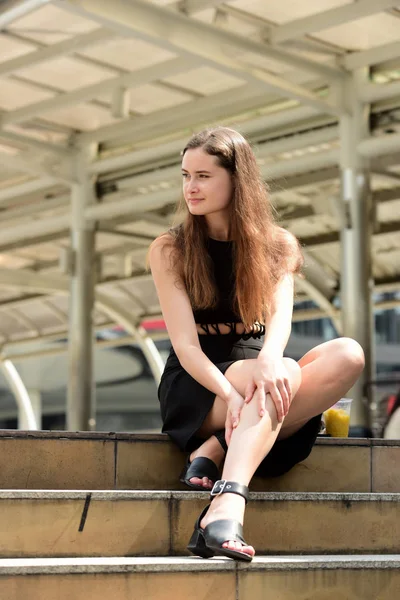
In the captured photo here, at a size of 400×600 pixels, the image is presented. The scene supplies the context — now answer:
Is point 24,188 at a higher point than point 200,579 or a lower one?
higher

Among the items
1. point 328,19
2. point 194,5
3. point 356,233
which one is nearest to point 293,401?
point 194,5

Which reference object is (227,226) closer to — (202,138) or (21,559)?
(202,138)

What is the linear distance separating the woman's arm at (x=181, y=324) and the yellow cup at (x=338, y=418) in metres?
0.97

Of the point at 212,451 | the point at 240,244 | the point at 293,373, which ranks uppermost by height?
the point at 240,244

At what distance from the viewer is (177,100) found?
37.0ft

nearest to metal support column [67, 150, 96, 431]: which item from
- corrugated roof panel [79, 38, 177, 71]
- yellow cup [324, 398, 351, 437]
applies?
corrugated roof panel [79, 38, 177, 71]

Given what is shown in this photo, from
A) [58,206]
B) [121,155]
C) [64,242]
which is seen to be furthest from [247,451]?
[64,242]

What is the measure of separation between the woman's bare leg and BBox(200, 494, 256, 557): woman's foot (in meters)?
0.07

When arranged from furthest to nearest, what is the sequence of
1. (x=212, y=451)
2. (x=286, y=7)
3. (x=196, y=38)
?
(x=286, y=7) < (x=196, y=38) < (x=212, y=451)

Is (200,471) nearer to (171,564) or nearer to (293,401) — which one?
(293,401)

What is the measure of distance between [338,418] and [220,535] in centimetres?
151

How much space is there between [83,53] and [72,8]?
247 cm

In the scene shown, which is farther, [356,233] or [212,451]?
[356,233]

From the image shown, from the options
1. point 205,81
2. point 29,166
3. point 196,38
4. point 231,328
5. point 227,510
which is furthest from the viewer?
point 29,166
